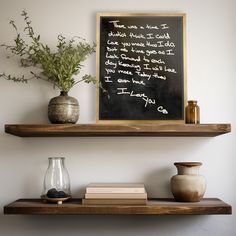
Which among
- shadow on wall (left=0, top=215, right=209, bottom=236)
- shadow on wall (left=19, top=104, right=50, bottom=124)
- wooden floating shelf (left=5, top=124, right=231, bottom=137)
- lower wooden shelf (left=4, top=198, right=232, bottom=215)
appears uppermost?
shadow on wall (left=19, top=104, right=50, bottom=124)

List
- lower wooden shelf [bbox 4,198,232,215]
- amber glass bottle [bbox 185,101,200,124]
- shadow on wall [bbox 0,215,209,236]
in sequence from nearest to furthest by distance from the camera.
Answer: lower wooden shelf [bbox 4,198,232,215]
amber glass bottle [bbox 185,101,200,124]
shadow on wall [bbox 0,215,209,236]

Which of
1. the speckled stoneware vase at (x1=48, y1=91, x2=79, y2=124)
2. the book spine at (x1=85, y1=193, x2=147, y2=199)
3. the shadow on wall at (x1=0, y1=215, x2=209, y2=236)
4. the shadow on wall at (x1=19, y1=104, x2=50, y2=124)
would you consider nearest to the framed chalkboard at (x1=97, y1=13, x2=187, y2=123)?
the speckled stoneware vase at (x1=48, y1=91, x2=79, y2=124)

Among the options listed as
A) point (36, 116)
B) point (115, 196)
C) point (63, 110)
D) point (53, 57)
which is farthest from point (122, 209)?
point (53, 57)

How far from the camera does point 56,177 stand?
6.36 feet

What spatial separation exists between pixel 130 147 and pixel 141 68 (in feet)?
1.39

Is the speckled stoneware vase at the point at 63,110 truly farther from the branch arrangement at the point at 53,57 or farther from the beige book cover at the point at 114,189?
the beige book cover at the point at 114,189

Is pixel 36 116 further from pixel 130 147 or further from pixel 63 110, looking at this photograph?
pixel 130 147

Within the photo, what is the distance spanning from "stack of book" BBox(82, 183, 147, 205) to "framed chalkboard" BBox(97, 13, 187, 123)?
0.38 meters

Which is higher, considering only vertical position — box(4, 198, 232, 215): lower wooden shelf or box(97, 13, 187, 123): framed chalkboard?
box(97, 13, 187, 123): framed chalkboard

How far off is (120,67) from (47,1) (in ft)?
1.78

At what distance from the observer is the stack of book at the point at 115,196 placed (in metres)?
1.83

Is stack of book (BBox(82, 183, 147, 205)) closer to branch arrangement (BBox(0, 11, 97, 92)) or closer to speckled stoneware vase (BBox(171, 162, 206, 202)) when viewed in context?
speckled stoneware vase (BBox(171, 162, 206, 202))

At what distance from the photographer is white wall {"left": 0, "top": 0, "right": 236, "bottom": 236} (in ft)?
6.66

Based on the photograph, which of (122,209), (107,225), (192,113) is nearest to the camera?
(122,209)
